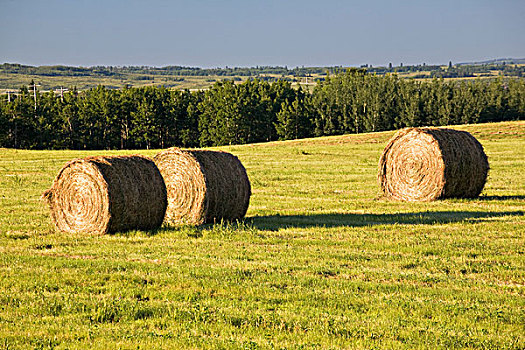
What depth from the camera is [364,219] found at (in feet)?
52.7

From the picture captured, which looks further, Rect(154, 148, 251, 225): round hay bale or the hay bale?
Rect(154, 148, 251, 225): round hay bale

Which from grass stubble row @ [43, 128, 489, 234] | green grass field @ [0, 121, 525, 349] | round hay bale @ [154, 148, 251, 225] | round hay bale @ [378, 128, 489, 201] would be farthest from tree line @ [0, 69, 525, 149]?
green grass field @ [0, 121, 525, 349]

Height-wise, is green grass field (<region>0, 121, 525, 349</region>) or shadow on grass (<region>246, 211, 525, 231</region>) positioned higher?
green grass field (<region>0, 121, 525, 349</region>)

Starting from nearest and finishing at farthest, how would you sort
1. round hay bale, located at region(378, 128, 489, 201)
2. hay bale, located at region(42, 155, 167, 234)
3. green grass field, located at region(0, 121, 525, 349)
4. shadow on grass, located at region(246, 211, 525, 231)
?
1. green grass field, located at region(0, 121, 525, 349)
2. hay bale, located at region(42, 155, 167, 234)
3. shadow on grass, located at region(246, 211, 525, 231)
4. round hay bale, located at region(378, 128, 489, 201)

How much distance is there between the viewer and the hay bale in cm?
1396

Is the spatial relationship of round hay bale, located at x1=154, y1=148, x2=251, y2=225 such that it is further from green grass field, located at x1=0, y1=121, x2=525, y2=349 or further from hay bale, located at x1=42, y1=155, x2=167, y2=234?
hay bale, located at x1=42, y1=155, x2=167, y2=234

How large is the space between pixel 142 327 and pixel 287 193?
1539cm

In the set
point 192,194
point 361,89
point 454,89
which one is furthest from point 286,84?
point 192,194

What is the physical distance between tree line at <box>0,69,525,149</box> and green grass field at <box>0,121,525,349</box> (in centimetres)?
7677

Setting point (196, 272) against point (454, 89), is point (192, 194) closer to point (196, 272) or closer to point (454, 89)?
point (196, 272)

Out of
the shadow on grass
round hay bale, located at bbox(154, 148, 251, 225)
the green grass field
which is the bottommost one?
the shadow on grass

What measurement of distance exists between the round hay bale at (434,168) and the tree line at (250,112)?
7381 cm

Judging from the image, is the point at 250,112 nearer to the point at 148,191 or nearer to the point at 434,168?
the point at 434,168

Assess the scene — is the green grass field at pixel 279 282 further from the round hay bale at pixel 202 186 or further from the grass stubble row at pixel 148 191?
the round hay bale at pixel 202 186
